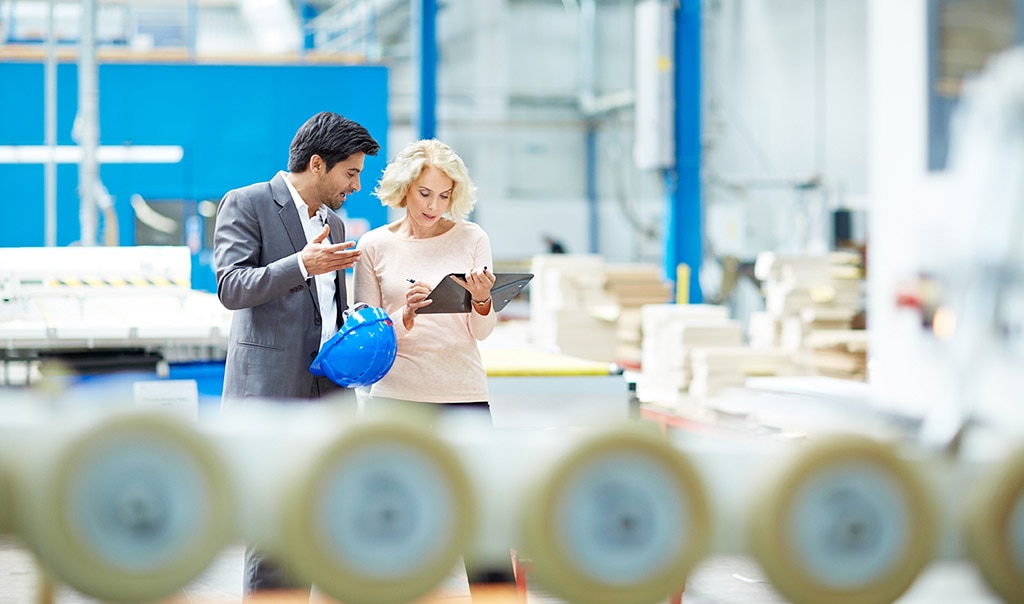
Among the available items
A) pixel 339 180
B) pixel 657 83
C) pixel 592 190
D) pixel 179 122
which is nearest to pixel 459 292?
pixel 339 180

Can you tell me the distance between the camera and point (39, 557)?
0.80 metres

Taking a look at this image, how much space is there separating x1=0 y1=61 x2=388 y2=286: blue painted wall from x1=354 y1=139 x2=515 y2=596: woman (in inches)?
343

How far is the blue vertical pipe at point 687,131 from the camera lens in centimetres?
913

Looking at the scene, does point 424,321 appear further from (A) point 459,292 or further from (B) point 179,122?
(B) point 179,122

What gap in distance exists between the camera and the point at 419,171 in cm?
259

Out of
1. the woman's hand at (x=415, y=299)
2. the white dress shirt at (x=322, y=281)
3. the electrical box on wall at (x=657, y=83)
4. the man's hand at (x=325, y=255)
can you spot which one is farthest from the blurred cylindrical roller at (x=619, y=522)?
the electrical box on wall at (x=657, y=83)

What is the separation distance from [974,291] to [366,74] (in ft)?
34.7

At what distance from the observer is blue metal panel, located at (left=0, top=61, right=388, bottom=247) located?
11422mm

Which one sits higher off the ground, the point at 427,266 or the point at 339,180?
the point at 339,180

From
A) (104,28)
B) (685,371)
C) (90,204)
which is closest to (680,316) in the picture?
(685,371)

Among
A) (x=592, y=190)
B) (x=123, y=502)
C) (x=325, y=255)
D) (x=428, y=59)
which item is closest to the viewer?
(x=123, y=502)

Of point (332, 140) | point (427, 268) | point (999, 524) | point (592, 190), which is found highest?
point (592, 190)

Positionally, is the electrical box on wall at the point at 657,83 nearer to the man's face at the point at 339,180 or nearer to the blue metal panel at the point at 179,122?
the blue metal panel at the point at 179,122

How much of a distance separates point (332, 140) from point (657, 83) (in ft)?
22.4
